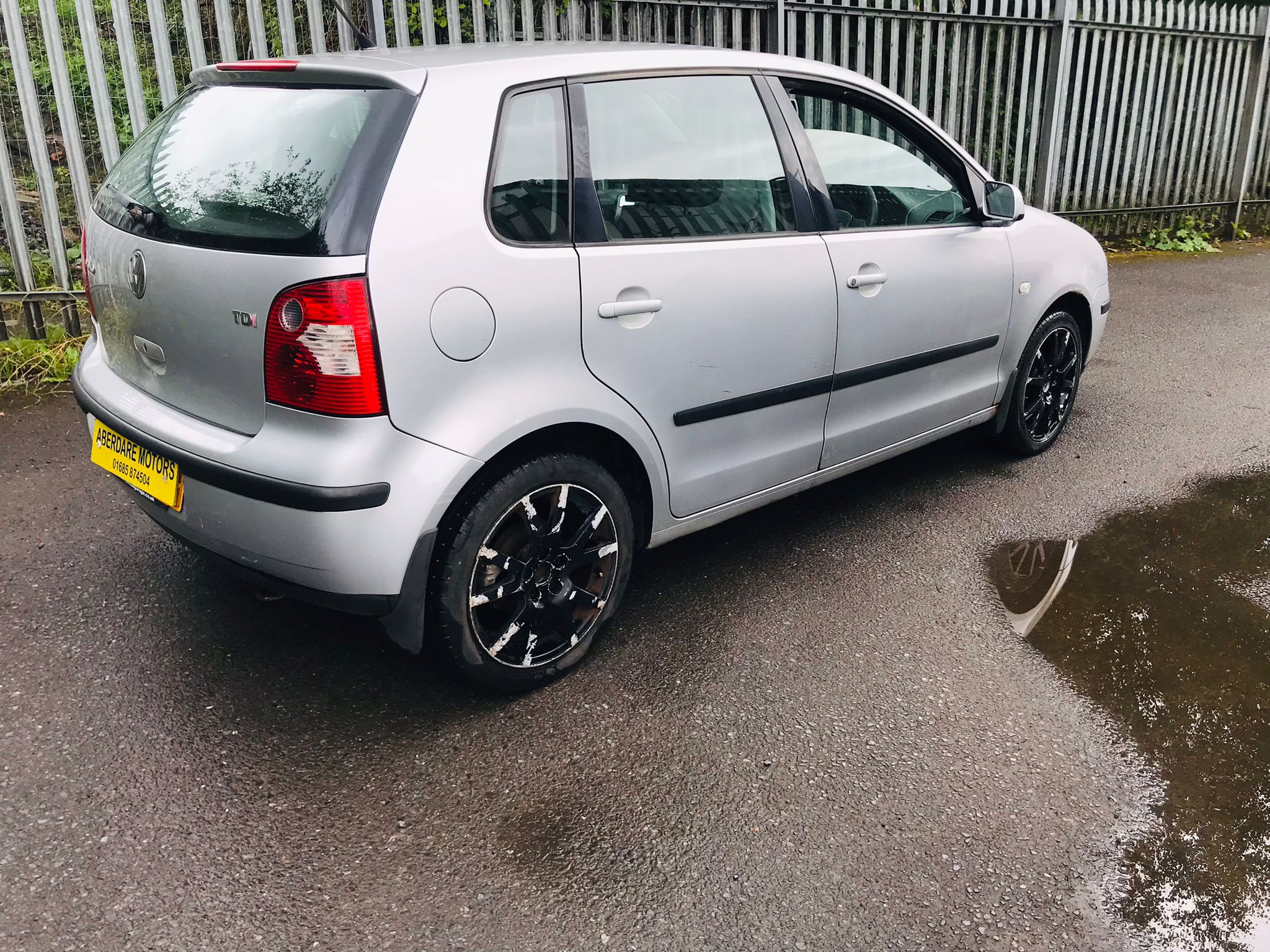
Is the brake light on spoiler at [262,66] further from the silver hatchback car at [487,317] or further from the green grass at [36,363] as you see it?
the green grass at [36,363]

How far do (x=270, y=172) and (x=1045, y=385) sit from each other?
340 cm

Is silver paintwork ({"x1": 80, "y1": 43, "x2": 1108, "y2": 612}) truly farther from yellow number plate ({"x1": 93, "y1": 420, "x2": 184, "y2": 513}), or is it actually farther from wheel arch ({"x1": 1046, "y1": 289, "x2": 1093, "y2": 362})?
wheel arch ({"x1": 1046, "y1": 289, "x2": 1093, "y2": 362})

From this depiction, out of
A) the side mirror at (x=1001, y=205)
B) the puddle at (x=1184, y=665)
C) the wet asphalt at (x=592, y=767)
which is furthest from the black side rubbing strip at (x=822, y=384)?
the puddle at (x=1184, y=665)

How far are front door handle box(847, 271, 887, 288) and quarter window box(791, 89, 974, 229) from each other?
18 centimetres

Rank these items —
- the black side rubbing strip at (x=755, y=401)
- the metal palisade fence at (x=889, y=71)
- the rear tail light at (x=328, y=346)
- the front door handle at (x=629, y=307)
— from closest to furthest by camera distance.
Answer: the rear tail light at (x=328, y=346) → the front door handle at (x=629, y=307) → the black side rubbing strip at (x=755, y=401) → the metal palisade fence at (x=889, y=71)

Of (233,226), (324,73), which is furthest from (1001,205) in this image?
(233,226)

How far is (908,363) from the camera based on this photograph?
382 centimetres

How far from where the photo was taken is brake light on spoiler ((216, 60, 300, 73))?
280 centimetres

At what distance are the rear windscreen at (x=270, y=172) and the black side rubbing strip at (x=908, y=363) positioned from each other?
1.73 metres

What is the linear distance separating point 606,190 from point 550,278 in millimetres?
364

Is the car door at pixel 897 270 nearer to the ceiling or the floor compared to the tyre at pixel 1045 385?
nearer to the ceiling

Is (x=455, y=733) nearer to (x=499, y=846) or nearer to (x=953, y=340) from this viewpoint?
(x=499, y=846)

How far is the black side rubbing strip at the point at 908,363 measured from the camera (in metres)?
3.60

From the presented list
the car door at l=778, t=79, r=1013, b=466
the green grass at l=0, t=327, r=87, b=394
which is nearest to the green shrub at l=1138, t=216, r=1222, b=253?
the car door at l=778, t=79, r=1013, b=466
